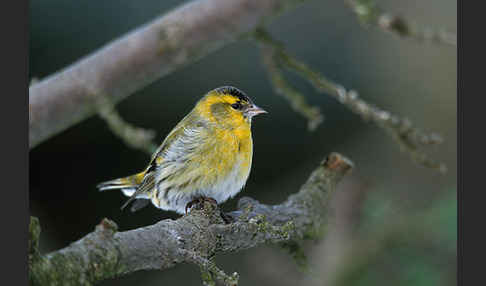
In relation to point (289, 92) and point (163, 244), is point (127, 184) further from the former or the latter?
point (163, 244)

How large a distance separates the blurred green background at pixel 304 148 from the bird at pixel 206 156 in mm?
532

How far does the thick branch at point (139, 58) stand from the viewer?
1.37m

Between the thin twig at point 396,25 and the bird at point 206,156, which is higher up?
the thin twig at point 396,25

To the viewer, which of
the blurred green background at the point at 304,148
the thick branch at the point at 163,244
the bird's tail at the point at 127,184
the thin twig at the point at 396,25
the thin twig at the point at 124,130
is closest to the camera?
the thick branch at the point at 163,244

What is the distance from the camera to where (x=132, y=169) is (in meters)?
2.21

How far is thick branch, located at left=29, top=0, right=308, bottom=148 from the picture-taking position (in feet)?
4.49

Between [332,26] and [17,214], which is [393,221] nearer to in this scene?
[332,26]

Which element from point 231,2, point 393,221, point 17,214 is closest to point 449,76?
point 393,221

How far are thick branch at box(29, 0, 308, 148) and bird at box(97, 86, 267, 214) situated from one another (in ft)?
0.56

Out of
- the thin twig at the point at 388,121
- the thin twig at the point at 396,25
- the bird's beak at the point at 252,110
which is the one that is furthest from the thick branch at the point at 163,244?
the thin twig at the point at 396,25

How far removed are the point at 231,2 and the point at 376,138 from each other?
4.63ft

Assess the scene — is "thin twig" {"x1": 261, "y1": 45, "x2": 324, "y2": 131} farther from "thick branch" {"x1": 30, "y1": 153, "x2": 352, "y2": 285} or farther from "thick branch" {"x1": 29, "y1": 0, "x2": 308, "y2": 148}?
"thick branch" {"x1": 30, "y1": 153, "x2": 352, "y2": 285}

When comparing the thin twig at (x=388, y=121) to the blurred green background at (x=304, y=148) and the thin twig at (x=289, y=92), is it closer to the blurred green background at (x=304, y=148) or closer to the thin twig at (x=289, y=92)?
the thin twig at (x=289, y=92)

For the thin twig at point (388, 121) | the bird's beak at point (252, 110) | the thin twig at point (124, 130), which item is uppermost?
the thin twig at point (388, 121)
